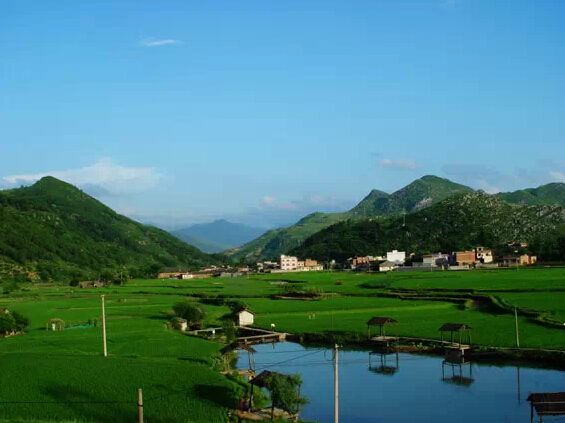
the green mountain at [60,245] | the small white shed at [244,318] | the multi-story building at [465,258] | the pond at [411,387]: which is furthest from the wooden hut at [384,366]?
the green mountain at [60,245]

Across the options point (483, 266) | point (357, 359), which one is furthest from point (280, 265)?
point (357, 359)

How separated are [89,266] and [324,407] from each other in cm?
12443

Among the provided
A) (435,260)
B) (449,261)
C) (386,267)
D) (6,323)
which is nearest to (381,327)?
(6,323)

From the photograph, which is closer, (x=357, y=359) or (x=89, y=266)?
(x=357, y=359)

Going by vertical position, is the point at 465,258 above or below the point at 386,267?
above

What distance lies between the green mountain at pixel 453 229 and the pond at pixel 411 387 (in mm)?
83666

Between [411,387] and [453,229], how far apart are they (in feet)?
354

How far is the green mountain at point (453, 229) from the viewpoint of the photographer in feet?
409

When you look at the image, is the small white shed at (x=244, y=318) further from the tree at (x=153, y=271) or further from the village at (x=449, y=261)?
the tree at (x=153, y=271)

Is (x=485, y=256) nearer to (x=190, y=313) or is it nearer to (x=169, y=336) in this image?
(x=190, y=313)

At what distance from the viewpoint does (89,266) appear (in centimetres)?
14212

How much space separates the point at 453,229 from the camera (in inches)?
5212

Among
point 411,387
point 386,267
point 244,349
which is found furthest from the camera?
point 386,267

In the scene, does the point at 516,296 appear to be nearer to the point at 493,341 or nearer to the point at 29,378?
the point at 493,341
